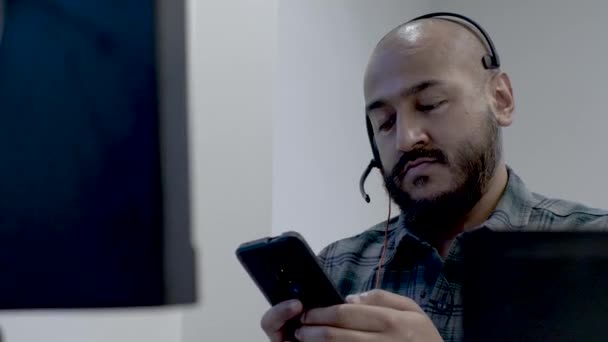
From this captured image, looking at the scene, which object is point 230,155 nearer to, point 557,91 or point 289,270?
point 289,270

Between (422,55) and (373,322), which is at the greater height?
(422,55)

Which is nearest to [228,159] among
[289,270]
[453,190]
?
[453,190]

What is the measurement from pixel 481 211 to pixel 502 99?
0.72 ft

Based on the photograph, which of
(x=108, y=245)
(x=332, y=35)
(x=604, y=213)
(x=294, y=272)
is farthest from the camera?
(x=332, y=35)

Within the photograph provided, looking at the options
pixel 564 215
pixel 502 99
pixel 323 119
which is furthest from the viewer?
pixel 323 119

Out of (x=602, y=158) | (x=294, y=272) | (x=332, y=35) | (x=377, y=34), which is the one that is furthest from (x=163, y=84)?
(x=602, y=158)

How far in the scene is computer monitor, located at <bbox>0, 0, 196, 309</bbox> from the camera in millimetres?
327

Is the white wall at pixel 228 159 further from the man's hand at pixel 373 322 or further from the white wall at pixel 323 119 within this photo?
the man's hand at pixel 373 322

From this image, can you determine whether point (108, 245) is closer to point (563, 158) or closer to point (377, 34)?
point (377, 34)

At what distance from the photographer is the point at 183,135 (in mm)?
334

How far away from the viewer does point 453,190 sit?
106cm

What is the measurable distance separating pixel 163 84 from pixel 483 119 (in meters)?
0.86

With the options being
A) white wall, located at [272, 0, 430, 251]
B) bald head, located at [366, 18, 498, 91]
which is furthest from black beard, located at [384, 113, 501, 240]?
white wall, located at [272, 0, 430, 251]

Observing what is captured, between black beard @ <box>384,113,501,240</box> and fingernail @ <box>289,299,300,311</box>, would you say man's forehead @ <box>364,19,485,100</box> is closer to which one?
black beard @ <box>384,113,501,240</box>
